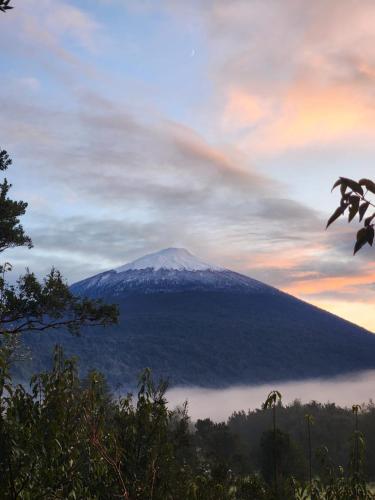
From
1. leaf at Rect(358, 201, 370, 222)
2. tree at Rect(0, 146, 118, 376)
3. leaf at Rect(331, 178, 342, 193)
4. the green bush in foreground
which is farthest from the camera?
tree at Rect(0, 146, 118, 376)

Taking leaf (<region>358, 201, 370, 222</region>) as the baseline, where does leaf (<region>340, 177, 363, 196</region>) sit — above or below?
above

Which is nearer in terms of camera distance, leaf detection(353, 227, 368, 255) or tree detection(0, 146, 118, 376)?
leaf detection(353, 227, 368, 255)

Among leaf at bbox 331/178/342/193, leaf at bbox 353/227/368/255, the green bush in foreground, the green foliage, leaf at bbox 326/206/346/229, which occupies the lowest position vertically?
the green bush in foreground

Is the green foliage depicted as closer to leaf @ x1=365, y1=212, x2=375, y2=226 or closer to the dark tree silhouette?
the dark tree silhouette

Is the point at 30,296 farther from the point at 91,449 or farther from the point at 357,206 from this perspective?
the point at 357,206

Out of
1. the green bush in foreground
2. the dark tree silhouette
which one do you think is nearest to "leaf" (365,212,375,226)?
the green bush in foreground

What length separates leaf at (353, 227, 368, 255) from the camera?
Answer: 4.62 metres

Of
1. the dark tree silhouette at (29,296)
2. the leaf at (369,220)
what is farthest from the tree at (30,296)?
the leaf at (369,220)

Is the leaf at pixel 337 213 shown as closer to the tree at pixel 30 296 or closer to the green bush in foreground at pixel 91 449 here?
the green bush in foreground at pixel 91 449

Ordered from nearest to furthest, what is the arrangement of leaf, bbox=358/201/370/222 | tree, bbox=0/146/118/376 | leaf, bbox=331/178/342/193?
leaf, bbox=331/178/342/193
leaf, bbox=358/201/370/222
tree, bbox=0/146/118/376

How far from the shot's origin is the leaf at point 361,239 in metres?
4.62

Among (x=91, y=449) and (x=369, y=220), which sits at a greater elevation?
(x=369, y=220)

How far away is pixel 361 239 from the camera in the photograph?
4656 mm

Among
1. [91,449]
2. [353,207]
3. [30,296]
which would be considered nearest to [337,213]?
[353,207]
